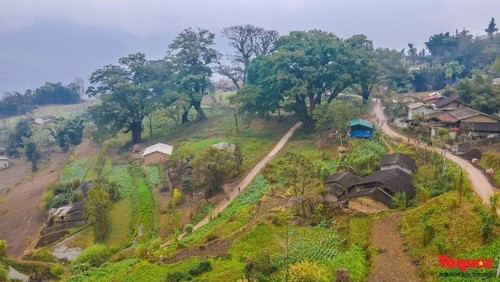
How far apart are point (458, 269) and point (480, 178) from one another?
620 inches

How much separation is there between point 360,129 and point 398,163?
14.6 m

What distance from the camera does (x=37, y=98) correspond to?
126875 mm

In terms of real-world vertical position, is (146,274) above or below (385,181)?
below

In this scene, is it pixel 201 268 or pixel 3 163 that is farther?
pixel 3 163

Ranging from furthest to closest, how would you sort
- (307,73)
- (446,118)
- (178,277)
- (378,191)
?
(307,73), (446,118), (378,191), (178,277)

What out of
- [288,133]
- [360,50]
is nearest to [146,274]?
[288,133]

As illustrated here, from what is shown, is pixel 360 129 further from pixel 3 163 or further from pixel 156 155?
pixel 3 163

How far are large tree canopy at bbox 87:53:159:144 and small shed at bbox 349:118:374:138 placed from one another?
33427mm

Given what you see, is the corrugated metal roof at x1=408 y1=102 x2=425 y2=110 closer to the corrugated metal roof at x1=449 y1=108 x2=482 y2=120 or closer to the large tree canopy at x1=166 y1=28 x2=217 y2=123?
the corrugated metal roof at x1=449 y1=108 x2=482 y2=120

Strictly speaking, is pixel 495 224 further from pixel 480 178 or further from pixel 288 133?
pixel 288 133

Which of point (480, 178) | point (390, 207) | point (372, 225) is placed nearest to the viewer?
point (372, 225)

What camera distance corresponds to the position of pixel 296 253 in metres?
27.4

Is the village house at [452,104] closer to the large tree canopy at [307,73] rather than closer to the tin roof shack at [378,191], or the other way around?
the large tree canopy at [307,73]

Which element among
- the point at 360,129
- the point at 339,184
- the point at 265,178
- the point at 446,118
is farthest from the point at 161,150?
the point at 446,118
